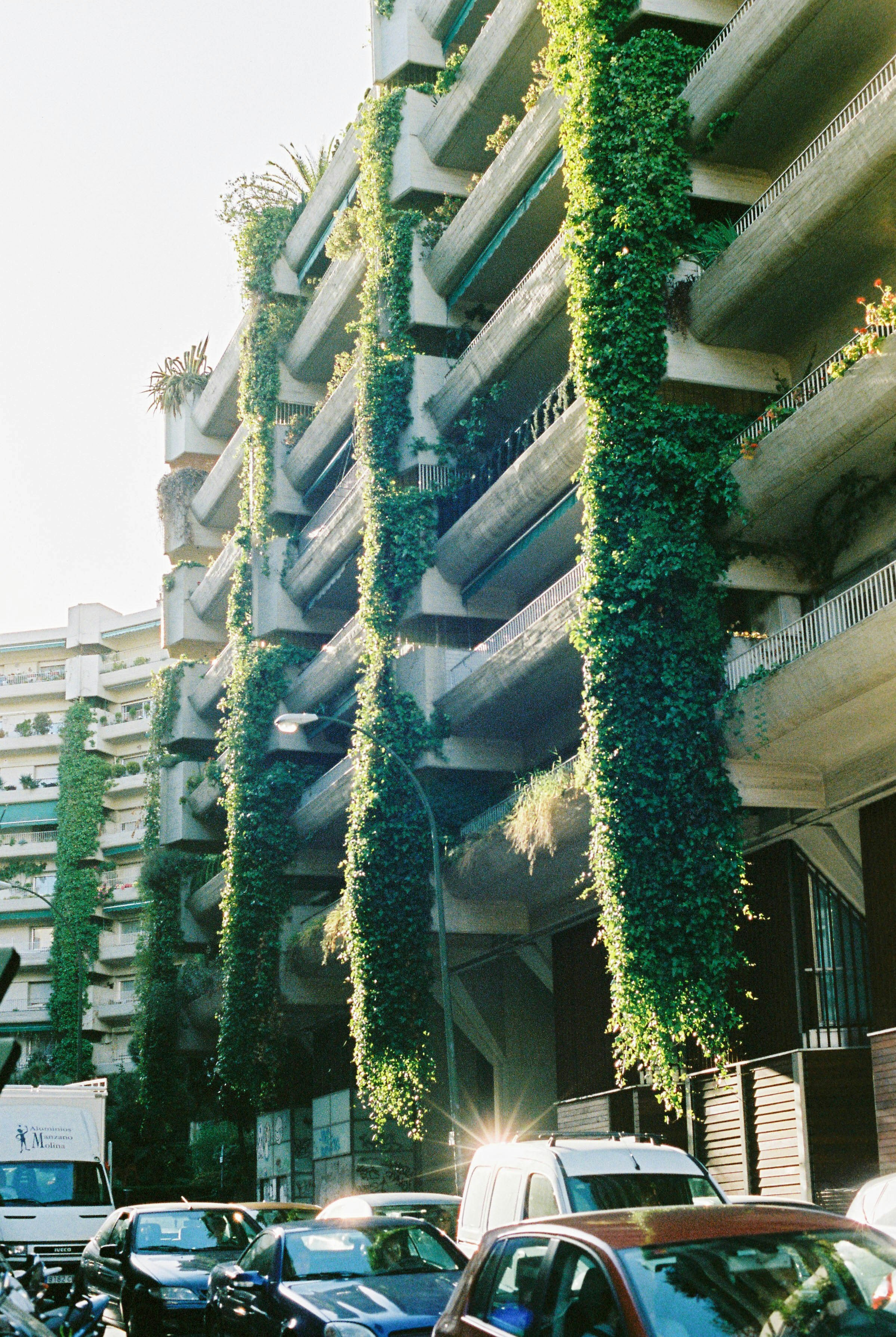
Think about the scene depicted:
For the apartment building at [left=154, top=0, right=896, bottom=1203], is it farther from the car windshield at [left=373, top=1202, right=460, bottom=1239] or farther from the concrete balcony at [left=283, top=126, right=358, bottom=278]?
the car windshield at [left=373, top=1202, right=460, bottom=1239]

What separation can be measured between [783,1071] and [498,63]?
64.0 feet

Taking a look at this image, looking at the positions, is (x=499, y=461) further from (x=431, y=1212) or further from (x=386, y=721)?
(x=431, y=1212)

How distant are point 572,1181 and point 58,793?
7924 cm

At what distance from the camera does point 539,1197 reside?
12.0 meters

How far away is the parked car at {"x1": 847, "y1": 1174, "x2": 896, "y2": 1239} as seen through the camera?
959 centimetres

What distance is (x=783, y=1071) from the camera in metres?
20.9

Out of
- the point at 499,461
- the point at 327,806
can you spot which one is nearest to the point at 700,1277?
the point at 499,461

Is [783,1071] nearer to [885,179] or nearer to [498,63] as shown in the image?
[885,179]

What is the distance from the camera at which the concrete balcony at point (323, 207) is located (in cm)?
3906

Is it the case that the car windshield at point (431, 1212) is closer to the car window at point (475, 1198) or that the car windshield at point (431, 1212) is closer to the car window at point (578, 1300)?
the car window at point (475, 1198)

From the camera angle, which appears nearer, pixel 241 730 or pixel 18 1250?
pixel 18 1250

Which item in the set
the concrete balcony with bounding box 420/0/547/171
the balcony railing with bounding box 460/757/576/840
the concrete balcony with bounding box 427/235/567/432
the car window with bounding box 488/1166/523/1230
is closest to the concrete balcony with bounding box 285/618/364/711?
the balcony railing with bounding box 460/757/576/840

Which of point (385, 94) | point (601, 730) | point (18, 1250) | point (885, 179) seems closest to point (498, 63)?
point (385, 94)

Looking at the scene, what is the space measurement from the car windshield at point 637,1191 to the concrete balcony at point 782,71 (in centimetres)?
1530
